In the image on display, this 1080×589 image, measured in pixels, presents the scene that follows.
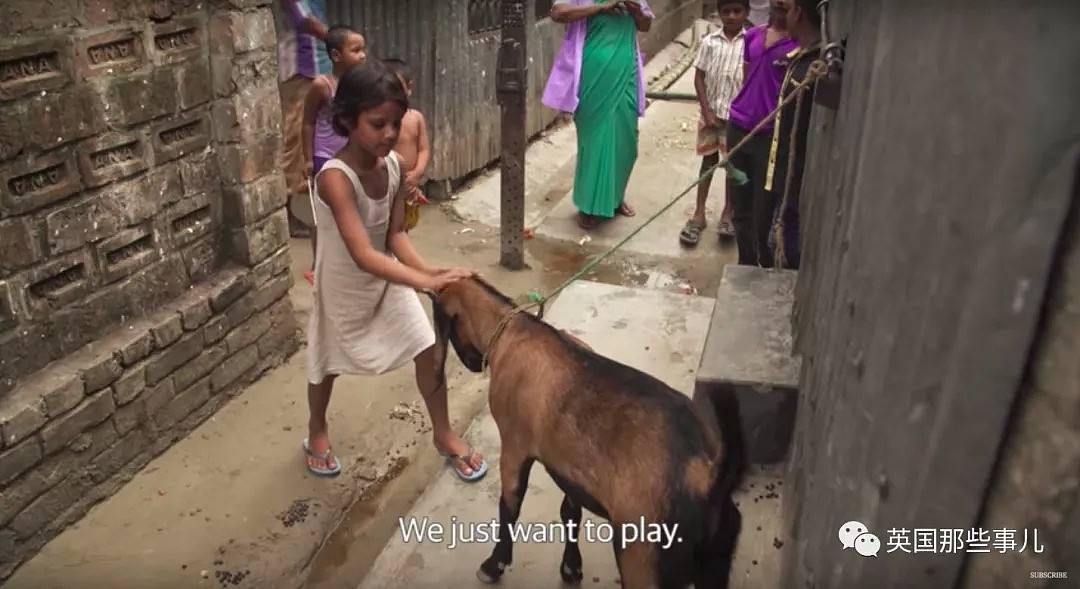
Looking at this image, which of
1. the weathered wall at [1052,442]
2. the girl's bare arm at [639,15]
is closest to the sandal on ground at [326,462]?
the weathered wall at [1052,442]

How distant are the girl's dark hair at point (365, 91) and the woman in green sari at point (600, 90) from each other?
330cm

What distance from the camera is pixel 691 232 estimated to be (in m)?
6.11

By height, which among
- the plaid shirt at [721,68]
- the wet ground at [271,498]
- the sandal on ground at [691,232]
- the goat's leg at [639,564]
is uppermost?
the plaid shirt at [721,68]

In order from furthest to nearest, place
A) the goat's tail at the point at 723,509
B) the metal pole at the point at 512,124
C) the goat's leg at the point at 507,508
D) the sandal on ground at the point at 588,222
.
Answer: the sandal on ground at the point at 588,222, the metal pole at the point at 512,124, the goat's leg at the point at 507,508, the goat's tail at the point at 723,509

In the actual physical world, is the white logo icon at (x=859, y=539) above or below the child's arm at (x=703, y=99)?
above

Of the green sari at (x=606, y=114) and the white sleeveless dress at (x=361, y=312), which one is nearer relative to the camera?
the white sleeveless dress at (x=361, y=312)

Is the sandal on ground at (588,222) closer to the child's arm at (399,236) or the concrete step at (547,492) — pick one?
the concrete step at (547,492)

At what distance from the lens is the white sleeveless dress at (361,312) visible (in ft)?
10.3

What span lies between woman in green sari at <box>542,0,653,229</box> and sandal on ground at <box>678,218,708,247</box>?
0.56 m

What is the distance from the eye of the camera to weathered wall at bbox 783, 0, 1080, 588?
1.01 m

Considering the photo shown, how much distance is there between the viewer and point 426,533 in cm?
295

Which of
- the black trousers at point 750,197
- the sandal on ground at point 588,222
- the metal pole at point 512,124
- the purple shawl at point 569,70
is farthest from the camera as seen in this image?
the sandal on ground at point 588,222

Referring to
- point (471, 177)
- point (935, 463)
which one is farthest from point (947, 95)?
point (471, 177)

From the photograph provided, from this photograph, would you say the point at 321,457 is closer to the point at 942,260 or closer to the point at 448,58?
the point at 942,260
